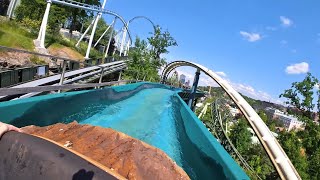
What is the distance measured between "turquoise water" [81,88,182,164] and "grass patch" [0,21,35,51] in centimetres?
1841

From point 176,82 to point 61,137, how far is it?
36131 millimetres

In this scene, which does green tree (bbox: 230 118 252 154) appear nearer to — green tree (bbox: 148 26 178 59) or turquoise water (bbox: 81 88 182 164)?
green tree (bbox: 148 26 178 59)

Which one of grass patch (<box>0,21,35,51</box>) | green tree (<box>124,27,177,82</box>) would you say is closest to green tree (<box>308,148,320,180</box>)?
green tree (<box>124,27,177,82</box>)

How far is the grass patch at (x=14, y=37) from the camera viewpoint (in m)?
26.1

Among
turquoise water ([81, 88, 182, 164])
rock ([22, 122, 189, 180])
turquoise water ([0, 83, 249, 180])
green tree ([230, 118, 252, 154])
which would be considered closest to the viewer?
rock ([22, 122, 189, 180])

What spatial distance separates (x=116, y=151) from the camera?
4070 mm

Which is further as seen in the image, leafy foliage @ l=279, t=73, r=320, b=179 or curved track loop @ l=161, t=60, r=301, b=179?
leafy foliage @ l=279, t=73, r=320, b=179

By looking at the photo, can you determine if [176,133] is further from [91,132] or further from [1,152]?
[1,152]

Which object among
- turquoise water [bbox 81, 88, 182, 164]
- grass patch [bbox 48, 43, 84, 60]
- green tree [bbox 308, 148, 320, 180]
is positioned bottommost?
green tree [bbox 308, 148, 320, 180]

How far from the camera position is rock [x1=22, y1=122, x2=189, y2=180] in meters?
3.57

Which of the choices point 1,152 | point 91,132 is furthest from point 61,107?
point 1,152

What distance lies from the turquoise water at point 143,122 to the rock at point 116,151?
193cm

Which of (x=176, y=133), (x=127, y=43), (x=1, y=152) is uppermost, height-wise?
(x=127, y=43)

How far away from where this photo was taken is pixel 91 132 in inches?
180
